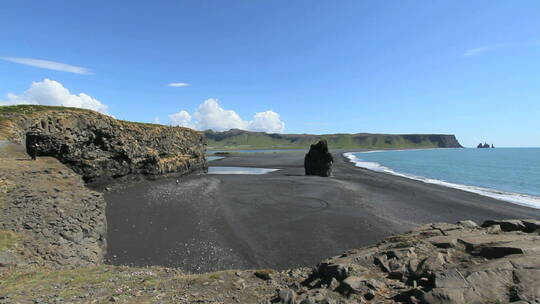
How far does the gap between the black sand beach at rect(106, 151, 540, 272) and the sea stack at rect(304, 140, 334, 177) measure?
14.9m

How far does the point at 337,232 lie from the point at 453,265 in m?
12.1

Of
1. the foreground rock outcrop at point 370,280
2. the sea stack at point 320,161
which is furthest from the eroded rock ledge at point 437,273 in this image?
the sea stack at point 320,161

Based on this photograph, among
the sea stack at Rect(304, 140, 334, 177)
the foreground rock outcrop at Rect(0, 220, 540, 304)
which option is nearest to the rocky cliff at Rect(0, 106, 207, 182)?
the foreground rock outcrop at Rect(0, 220, 540, 304)

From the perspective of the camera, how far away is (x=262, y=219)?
852 inches

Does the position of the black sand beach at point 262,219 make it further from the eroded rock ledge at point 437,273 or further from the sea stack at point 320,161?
the sea stack at point 320,161

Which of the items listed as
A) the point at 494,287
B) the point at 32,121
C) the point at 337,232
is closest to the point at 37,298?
the point at 494,287

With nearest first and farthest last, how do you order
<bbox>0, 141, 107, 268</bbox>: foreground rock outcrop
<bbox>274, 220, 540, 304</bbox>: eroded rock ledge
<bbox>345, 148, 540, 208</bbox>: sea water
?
<bbox>274, 220, 540, 304</bbox>: eroded rock ledge, <bbox>0, 141, 107, 268</bbox>: foreground rock outcrop, <bbox>345, 148, 540, 208</bbox>: sea water

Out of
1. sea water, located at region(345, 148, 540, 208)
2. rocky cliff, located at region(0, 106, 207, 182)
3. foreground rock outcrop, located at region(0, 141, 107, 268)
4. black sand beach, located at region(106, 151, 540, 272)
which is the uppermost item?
rocky cliff, located at region(0, 106, 207, 182)

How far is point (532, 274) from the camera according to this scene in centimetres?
588

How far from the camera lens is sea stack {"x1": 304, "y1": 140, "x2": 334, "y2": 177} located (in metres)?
50.4

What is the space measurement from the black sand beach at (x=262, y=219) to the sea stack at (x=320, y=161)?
1487 cm

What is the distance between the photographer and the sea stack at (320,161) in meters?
50.4

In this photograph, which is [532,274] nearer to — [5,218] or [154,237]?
[154,237]

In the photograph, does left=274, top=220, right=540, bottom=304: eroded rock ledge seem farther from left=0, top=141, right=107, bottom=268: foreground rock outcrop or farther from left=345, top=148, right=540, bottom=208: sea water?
left=345, top=148, right=540, bottom=208: sea water
